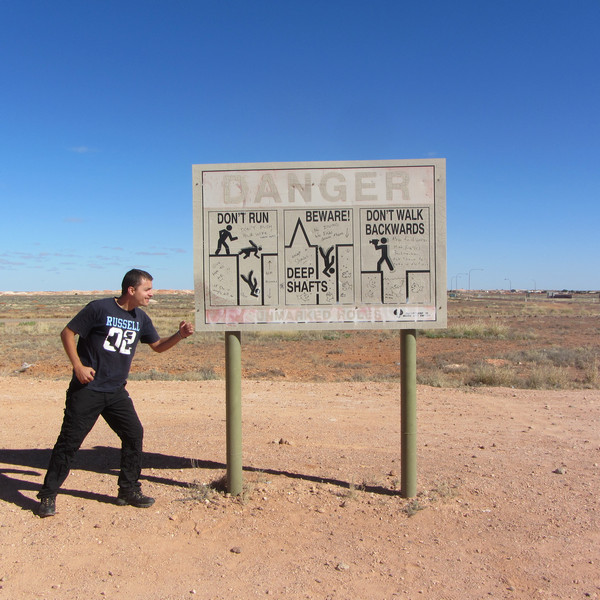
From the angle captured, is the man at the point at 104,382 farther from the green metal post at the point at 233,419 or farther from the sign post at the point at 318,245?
the sign post at the point at 318,245

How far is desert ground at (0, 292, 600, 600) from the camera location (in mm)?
3158

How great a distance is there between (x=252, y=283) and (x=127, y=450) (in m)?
1.65

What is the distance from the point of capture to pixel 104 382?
399 centimetres

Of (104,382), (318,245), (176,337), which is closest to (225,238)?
(318,245)

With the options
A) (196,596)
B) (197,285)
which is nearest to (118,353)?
(197,285)

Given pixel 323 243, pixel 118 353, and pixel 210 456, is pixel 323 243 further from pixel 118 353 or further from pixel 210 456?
pixel 210 456

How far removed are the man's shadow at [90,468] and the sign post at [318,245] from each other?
0.89 metres

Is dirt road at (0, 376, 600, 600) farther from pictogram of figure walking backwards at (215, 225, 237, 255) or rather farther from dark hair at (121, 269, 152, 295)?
pictogram of figure walking backwards at (215, 225, 237, 255)

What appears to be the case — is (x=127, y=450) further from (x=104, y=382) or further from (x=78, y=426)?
(x=104, y=382)

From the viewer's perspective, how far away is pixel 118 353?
4.05 metres

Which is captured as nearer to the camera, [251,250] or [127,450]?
[127,450]

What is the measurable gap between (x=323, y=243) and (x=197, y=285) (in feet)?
3.62

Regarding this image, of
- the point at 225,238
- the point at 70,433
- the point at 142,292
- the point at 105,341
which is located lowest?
the point at 70,433

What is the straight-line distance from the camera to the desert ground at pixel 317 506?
124 inches
